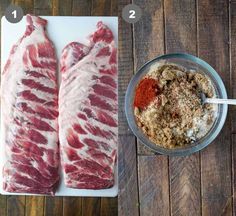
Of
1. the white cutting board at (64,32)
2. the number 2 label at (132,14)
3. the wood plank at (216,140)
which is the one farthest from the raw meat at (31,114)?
the wood plank at (216,140)

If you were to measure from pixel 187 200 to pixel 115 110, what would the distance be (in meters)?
0.33

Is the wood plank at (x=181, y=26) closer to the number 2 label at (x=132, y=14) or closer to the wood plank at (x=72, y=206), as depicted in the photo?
the number 2 label at (x=132, y=14)

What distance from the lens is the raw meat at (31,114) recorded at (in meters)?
1.18

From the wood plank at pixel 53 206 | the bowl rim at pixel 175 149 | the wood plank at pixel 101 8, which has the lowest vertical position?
the wood plank at pixel 53 206

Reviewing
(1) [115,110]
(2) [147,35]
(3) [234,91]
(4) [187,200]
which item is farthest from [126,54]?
(4) [187,200]

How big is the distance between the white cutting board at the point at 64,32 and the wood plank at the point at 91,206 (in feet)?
0.09

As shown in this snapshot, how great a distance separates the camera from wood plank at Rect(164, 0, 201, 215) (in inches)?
42.1

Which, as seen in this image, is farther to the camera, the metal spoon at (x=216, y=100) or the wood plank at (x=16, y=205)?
the wood plank at (x=16, y=205)

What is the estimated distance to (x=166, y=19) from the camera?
1.08 m

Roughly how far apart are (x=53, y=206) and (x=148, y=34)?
1.99 ft

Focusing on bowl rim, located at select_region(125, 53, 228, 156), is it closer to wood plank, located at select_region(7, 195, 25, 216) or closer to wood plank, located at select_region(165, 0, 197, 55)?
wood plank, located at select_region(165, 0, 197, 55)

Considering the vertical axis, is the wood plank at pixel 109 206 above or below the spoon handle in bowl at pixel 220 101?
below

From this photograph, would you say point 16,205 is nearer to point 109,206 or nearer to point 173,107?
point 109,206

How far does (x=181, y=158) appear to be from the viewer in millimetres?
1069
